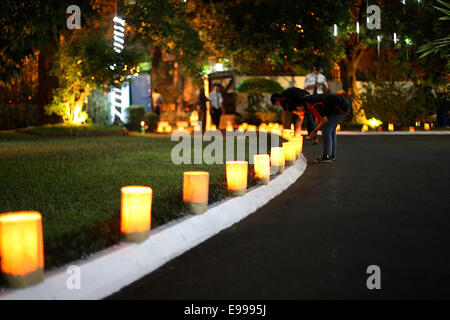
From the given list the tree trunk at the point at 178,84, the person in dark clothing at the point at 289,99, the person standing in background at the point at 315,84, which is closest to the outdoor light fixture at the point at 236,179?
the person in dark clothing at the point at 289,99

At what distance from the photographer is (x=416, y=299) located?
3.69m

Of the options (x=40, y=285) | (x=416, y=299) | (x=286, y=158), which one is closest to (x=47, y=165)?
(x=286, y=158)

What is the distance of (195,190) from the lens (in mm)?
5684

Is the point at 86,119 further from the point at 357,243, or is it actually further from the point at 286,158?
the point at 357,243

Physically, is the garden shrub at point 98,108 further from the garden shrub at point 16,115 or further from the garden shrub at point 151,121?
the garden shrub at point 16,115

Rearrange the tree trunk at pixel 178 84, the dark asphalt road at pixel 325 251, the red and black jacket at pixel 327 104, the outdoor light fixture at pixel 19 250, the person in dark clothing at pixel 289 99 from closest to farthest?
the outdoor light fixture at pixel 19 250 < the dark asphalt road at pixel 325 251 < the red and black jacket at pixel 327 104 < the person in dark clothing at pixel 289 99 < the tree trunk at pixel 178 84

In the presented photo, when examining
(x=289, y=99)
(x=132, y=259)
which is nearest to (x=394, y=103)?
(x=289, y=99)

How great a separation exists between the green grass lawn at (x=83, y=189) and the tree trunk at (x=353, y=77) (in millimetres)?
17370

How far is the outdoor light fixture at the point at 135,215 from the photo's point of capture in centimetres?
453

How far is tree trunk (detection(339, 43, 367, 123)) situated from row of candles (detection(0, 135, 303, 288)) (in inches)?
895

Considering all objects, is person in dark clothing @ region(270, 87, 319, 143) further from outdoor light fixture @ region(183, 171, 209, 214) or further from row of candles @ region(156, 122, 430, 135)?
outdoor light fixture @ region(183, 171, 209, 214)

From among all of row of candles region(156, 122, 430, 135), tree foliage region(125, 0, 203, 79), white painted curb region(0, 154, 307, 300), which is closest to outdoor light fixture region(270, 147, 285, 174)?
white painted curb region(0, 154, 307, 300)

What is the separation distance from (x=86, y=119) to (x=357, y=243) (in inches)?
803

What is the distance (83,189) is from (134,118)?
20816 millimetres
